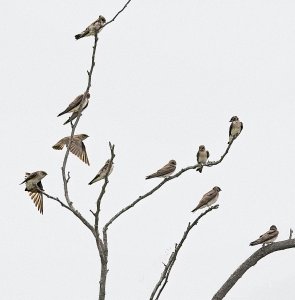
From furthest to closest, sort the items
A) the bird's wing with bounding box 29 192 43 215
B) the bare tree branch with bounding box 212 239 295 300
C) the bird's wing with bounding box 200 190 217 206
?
1. the bird's wing with bounding box 200 190 217 206
2. the bird's wing with bounding box 29 192 43 215
3. the bare tree branch with bounding box 212 239 295 300

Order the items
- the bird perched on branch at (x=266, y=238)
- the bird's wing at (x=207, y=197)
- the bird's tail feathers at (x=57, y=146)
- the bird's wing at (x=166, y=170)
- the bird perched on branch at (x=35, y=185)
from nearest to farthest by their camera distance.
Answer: the bird perched on branch at (x=35, y=185) → the bird's tail feathers at (x=57, y=146) → the bird perched on branch at (x=266, y=238) → the bird's wing at (x=166, y=170) → the bird's wing at (x=207, y=197)

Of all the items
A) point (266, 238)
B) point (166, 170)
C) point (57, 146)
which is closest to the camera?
point (57, 146)

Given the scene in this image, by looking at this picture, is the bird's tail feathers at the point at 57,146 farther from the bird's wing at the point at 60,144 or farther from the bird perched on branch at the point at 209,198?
the bird perched on branch at the point at 209,198

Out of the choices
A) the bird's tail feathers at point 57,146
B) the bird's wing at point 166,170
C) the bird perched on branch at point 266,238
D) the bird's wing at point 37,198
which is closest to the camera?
the bird's wing at point 37,198

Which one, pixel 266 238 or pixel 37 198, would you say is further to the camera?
pixel 266 238

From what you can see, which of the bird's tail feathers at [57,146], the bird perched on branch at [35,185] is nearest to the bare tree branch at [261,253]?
the bird perched on branch at [35,185]

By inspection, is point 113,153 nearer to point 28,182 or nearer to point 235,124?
point 28,182

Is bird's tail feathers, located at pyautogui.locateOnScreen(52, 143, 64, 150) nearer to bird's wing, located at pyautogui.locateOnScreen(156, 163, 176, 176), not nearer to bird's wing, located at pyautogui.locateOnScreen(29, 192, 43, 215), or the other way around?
bird's wing, located at pyautogui.locateOnScreen(29, 192, 43, 215)

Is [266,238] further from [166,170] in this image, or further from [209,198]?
[166,170]

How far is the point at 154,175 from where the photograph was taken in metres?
17.0

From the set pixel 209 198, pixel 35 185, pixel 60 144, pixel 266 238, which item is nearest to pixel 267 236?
pixel 266 238

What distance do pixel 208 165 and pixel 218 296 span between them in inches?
75.3

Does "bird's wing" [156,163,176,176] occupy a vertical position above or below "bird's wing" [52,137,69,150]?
above

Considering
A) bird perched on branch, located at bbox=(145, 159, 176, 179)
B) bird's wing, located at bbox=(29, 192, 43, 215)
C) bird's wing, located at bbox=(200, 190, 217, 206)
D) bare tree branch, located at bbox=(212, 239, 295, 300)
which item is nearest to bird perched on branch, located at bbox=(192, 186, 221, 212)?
bird's wing, located at bbox=(200, 190, 217, 206)
